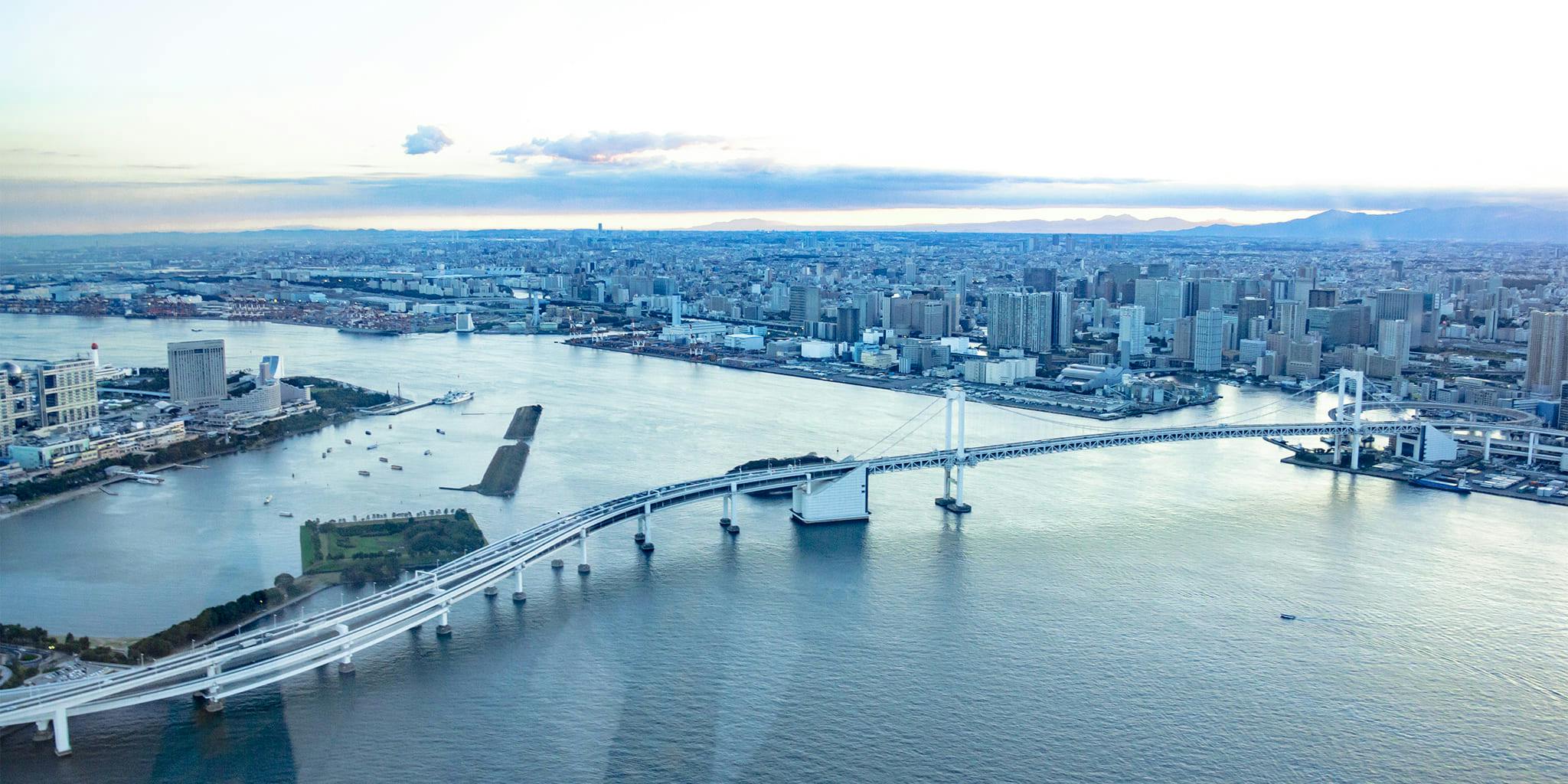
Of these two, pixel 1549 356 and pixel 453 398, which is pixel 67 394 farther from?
pixel 1549 356

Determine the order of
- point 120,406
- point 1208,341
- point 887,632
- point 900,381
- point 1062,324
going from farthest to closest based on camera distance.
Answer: point 1062,324, point 1208,341, point 900,381, point 120,406, point 887,632

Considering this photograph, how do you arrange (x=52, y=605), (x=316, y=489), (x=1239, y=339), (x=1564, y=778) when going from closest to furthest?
(x=1564, y=778) → (x=52, y=605) → (x=316, y=489) → (x=1239, y=339)

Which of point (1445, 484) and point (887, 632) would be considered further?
point (1445, 484)

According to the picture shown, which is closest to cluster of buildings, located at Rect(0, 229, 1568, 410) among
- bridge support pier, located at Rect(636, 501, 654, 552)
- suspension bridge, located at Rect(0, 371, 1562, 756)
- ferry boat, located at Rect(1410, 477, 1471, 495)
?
suspension bridge, located at Rect(0, 371, 1562, 756)

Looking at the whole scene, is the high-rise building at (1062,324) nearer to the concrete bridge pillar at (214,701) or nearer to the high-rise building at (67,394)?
the high-rise building at (67,394)

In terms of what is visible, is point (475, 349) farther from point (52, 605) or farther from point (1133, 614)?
point (1133, 614)

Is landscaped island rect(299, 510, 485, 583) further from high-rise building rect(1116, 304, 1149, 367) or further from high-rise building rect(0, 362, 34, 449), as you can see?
high-rise building rect(1116, 304, 1149, 367)

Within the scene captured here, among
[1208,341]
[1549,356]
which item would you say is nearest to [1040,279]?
[1208,341]

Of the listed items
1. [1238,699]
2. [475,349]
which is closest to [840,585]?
[1238,699]
